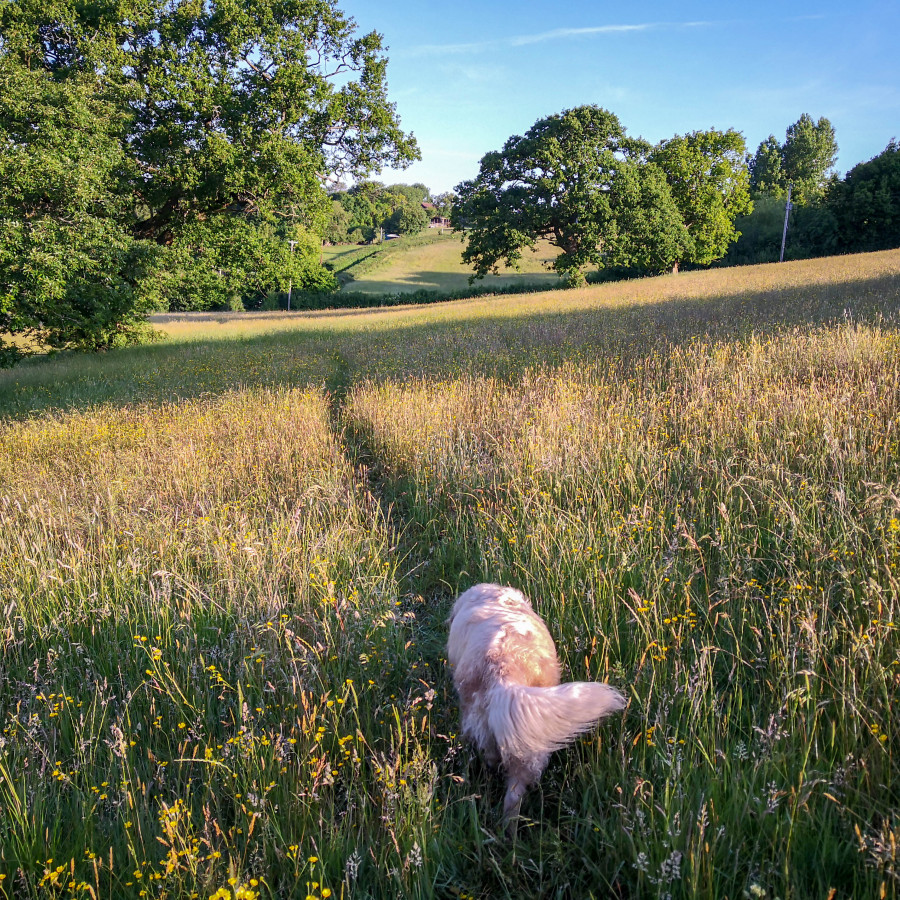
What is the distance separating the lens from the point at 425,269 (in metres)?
69.4

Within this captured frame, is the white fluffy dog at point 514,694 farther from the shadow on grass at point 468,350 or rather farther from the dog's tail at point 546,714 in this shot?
the shadow on grass at point 468,350

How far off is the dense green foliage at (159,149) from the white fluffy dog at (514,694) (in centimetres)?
1348

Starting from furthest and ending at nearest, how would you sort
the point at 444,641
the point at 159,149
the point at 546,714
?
the point at 159,149, the point at 444,641, the point at 546,714

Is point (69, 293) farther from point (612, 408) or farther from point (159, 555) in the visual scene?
point (612, 408)

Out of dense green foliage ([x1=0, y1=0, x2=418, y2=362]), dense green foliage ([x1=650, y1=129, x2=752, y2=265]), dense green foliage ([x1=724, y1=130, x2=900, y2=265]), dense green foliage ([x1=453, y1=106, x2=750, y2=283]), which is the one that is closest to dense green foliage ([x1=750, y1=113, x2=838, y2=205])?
dense green foliage ([x1=724, y1=130, x2=900, y2=265])

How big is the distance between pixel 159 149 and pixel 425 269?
5378 centimetres

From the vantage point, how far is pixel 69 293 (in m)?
13.5

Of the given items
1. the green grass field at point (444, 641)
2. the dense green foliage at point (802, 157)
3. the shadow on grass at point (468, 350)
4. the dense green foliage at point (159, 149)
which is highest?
the dense green foliage at point (802, 157)

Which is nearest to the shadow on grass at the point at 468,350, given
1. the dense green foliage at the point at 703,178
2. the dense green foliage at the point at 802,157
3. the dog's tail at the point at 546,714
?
the dog's tail at the point at 546,714

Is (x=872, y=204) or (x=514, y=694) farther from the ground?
(x=872, y=204)

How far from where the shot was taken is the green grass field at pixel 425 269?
59281mm

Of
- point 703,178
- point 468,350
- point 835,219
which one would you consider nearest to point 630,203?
point 703,178

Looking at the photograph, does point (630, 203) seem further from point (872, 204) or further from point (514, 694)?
point (514, 694)

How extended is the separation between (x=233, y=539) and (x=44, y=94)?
49.4ft
